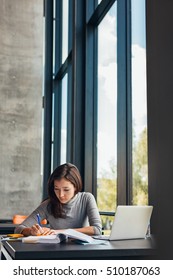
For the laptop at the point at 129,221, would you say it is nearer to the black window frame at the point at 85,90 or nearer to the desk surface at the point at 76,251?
the desk surface at the point at 76,251

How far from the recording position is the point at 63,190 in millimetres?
3309

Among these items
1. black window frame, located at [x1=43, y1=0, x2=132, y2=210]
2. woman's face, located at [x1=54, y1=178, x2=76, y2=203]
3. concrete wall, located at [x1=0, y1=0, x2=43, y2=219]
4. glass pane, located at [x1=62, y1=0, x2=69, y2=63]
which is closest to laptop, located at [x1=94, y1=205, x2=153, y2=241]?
woman's face, located at [x1=54, y1=178, x2=76, y2=203]

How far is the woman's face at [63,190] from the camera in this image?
3.29 metres

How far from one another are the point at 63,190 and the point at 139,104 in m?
1.07

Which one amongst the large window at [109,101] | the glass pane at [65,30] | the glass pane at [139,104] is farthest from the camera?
the glass pane at [65,30]

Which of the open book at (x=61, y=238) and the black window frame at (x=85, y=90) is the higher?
the black window frame at (x=85, y=90)

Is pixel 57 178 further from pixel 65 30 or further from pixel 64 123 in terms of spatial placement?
pixel 65 30

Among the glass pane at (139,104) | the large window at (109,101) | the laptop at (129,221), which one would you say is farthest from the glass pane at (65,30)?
the laptop at (129,221)

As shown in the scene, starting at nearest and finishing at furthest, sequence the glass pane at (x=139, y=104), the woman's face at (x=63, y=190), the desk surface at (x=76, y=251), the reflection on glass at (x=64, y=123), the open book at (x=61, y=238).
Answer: the desk surface at (x=76, y=251) → the open book at (x=61, y=238) → the woman's face at (x=63, y=190) → the glass pane at (x=139, y=104) → the reflection on glass at (x=64, y=123)

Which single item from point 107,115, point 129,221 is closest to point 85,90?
point 107,115

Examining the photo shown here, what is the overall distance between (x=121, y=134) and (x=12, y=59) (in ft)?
13.8

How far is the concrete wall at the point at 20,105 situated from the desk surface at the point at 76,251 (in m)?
5.39
